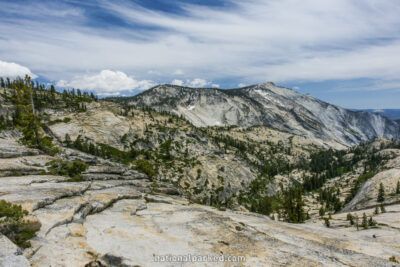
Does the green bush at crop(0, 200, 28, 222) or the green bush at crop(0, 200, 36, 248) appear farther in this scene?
the green bush at crop(0, 200, 28, 222)

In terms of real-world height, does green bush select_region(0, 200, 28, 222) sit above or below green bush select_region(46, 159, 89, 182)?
above

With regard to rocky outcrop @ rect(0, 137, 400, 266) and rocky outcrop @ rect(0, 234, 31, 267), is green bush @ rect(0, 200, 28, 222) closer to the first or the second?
rocky outcrop @ rect(0, 137, 400, 266)

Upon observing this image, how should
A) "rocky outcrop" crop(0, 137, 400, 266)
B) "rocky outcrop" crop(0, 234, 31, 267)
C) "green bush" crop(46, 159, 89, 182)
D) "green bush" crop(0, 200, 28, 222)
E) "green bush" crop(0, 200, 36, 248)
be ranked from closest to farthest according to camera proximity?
"rocky outcrop" crop(0, 234, 31, 267), "green bush" crop(0, 200, 36, 248), "rocky outcrop" crop(0, 137, 400, 266), "green bush" crop(0, 200, 28, 222), "green bush" crop(46, 159, 89, 182)

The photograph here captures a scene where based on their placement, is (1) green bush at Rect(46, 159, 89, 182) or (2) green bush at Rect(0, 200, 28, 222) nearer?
(2) green bush at Rect(0, 200, 28, 222)

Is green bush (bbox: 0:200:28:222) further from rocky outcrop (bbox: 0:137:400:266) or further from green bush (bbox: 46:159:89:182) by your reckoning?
green bush (bbox: 46:159:89:182)

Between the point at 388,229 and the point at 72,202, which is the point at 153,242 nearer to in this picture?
the point at 72,202

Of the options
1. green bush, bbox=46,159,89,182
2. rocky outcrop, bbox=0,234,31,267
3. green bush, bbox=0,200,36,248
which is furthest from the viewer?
green bush, bbox=46,159,89,182

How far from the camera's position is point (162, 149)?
175250 millimetres

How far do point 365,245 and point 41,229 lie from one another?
3208cm

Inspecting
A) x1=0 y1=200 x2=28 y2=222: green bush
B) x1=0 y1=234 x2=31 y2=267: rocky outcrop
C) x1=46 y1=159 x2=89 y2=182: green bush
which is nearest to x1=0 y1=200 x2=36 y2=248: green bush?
x1=0 y1=200 x2=28 y2=222: green bush

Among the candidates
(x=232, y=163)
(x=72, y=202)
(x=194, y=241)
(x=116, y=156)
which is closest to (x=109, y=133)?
(x=116, y=156)

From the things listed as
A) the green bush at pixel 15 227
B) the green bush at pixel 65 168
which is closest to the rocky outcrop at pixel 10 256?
the green bush at pixel 15 227

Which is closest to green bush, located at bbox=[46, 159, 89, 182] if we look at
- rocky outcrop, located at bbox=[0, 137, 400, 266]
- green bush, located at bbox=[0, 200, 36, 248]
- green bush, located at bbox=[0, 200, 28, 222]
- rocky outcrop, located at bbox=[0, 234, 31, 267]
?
rocky outcrop, located at bbox=[0, 137, 400, 266]

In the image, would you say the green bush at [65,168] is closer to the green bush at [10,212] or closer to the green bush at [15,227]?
the green bush at [10,212]
